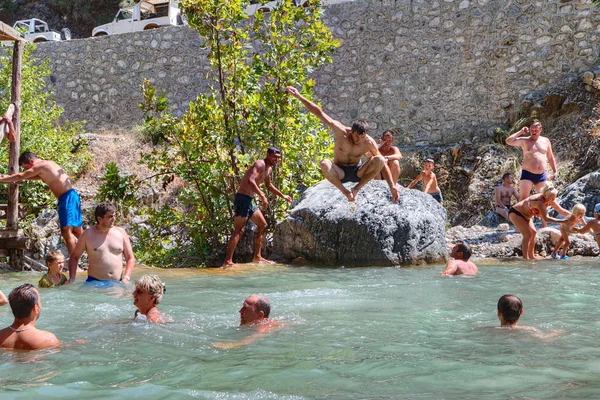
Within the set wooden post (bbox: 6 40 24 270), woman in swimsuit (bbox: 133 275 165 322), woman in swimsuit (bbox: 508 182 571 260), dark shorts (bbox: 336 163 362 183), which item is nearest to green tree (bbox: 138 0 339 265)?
dark shorts (bbox: 336 163 362 183)

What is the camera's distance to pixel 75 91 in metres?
20.2

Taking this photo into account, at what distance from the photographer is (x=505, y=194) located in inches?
526

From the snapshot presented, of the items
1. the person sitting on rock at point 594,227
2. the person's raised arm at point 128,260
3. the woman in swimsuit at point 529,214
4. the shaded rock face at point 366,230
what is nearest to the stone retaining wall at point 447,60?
the woman in swimsuit at point 529,214

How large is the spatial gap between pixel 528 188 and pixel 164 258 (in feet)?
19.5

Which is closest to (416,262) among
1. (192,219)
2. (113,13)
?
(192,219)

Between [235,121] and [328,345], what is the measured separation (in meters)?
6.28

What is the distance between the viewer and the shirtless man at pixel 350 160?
958 centimetres

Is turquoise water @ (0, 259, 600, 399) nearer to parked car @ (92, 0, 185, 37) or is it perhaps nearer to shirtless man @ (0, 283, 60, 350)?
shirtless man @ (0, 283, 60, 350)

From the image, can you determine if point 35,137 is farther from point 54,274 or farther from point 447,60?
point 447,60

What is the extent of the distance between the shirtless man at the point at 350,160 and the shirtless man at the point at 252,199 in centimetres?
86

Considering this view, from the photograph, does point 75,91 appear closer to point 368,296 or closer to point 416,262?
point 416,262

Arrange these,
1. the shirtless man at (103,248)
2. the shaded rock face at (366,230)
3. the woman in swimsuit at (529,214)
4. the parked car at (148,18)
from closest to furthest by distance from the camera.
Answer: the shirtless man at (103,248) < the shaded rock face at (366,230) < the woman in swimsuit at (529,214) < the parked car at (148,18)

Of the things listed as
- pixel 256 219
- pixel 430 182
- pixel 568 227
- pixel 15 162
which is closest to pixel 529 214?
pixel 568 227

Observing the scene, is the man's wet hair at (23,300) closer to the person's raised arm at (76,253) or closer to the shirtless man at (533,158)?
the person's raised arm at (76,253)
